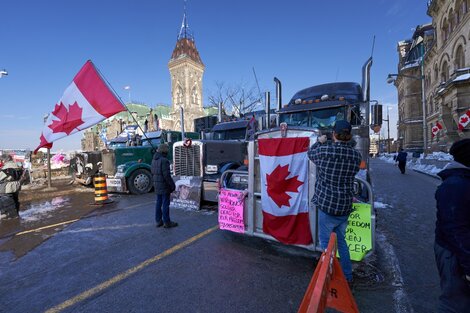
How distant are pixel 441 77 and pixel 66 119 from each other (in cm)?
3567

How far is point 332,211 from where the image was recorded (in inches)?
124

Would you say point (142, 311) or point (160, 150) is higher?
point (160, 150)

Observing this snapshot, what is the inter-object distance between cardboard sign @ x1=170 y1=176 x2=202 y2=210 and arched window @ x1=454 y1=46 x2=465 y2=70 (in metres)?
27.4

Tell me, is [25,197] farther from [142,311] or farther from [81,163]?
[142,311]

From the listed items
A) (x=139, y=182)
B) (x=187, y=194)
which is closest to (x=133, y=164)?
(x=139, y=182)

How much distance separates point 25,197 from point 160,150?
32.5ft

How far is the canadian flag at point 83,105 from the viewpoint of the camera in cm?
695

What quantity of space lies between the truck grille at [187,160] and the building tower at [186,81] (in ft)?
217

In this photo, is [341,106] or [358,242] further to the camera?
[341,106]

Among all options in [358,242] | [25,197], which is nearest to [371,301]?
[358,242]

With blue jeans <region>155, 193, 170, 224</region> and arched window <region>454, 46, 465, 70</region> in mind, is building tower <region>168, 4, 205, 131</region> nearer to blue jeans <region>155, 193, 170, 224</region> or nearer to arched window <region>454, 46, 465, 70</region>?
arched window <region>454, 46, 465, 70</region>

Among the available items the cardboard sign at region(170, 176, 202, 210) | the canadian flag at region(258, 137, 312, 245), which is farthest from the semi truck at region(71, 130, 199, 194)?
the canadian flag at region(258, 137, 312, 245)

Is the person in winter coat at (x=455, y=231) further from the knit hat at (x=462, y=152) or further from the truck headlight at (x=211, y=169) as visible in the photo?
the truck headlight at (x=211, y=169)

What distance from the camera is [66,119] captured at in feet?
24.1
